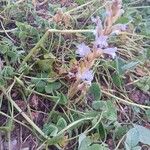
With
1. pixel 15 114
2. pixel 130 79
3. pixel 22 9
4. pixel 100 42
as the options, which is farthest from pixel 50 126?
pixel 22 9

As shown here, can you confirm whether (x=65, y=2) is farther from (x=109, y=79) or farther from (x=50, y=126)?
(x=50, y=126)

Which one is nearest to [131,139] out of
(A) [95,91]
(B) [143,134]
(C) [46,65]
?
(B) [143,134]

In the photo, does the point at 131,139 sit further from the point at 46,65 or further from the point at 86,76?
the point at 46,65

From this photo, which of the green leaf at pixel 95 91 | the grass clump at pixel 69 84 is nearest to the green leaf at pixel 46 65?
the grass clump at pixel 69 84

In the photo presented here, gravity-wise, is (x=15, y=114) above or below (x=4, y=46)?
below

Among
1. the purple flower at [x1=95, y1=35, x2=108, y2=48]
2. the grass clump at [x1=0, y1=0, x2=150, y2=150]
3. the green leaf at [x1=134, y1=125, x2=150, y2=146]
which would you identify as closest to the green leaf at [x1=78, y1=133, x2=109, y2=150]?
the grass clump at [x1=0, y1=0, x2=150, y2=150]

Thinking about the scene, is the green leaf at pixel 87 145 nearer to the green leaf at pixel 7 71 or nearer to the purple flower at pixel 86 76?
the purple flower at pixel 86 76

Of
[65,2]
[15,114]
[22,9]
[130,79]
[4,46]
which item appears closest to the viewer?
[15,114]

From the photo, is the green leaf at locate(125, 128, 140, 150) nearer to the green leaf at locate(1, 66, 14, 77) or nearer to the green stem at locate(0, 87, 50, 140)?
the green stem at locate(0, 87, 50, 140)
